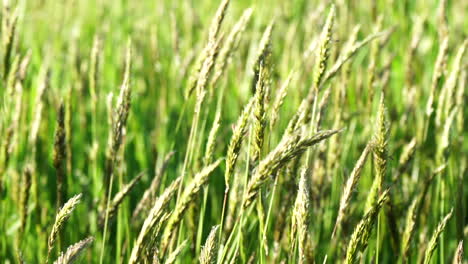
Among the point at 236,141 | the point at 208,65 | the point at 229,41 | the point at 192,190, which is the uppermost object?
the point at 229,41

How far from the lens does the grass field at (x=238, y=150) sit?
1.37 meters

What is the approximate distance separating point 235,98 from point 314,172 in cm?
117

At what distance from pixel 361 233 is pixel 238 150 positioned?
0.32 metres

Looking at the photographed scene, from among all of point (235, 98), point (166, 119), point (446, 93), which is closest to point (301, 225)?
point (446, 93)

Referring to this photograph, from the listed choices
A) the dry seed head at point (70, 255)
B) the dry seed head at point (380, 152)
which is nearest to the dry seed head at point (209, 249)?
the dry seed head at point (70, 255)

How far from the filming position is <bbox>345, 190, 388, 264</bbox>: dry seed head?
127 centimetres

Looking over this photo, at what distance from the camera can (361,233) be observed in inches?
50.8

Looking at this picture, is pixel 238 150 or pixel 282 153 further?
pixel 238 150

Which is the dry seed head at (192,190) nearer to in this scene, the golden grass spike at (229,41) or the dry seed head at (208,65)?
the dry seed head at (208,65)

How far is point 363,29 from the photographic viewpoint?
12.6 ft

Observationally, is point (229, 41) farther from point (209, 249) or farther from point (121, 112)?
point (209, 249)

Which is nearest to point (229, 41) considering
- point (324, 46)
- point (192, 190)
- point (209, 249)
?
point (324, 46)

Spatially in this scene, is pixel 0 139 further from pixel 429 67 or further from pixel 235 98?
pixel 429 67

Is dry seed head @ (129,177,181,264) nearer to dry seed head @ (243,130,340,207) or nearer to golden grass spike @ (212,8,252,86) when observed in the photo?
dry seed head @ (243,130,340,207)
